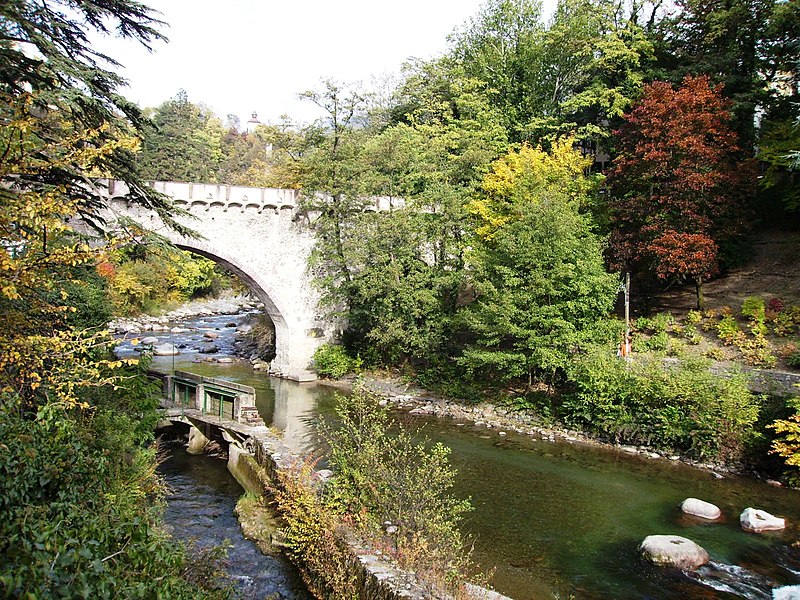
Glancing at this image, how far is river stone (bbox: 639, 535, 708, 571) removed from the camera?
860cm

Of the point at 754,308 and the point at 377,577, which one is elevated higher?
the point at 754,308

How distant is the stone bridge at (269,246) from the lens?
20.7 meters

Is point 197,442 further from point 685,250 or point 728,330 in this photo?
point 728,330

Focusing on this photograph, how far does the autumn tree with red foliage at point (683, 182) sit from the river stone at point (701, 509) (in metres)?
7.82

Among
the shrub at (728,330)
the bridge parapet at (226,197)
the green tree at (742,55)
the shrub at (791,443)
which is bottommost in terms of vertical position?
the shrub at (791,443)

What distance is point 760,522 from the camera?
999cm

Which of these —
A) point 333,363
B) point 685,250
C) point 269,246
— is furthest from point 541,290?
point 269,246

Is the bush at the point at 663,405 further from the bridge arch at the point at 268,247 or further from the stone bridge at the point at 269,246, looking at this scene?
the bridge arch at the point at 268,247

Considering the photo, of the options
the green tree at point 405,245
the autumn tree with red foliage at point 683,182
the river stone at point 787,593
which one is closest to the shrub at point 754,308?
the autumn tree with red foliage at point 683,182

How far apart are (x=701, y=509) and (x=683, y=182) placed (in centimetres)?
980

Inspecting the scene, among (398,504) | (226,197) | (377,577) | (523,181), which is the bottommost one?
(377,577)

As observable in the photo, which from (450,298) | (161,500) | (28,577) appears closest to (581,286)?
(450,298)

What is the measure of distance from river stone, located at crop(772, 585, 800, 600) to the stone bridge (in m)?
16.6

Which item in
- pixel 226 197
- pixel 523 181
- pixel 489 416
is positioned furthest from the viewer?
pixel 226 197
